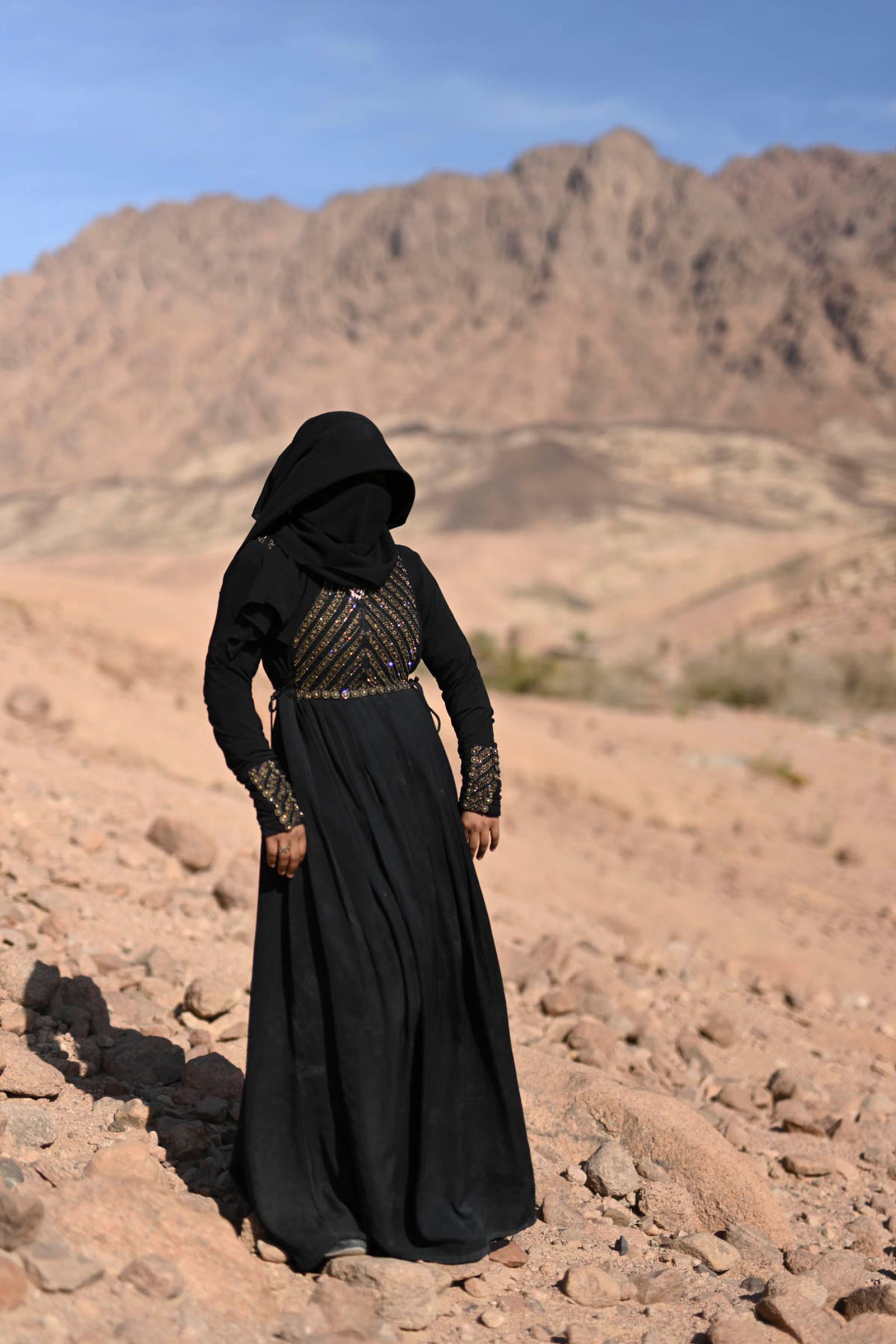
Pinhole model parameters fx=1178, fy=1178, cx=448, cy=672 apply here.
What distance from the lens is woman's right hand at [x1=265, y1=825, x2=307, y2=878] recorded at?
2320 mm

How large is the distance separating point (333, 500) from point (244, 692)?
1.42 ft

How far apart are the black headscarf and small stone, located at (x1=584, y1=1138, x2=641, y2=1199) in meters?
1.67

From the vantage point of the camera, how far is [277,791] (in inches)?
92.3

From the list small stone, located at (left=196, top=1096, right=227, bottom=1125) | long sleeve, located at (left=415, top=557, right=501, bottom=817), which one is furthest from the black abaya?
small stone, located at (left=196, top=1096, right=227, bottom=1125)

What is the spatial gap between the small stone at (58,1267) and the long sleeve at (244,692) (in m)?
0.81

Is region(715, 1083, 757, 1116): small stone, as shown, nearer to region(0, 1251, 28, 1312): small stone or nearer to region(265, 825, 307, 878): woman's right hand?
region(265, 825, 307, 878): woman's right hand

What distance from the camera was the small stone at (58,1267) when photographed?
1.97 meters

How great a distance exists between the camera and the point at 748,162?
12756 centimetres

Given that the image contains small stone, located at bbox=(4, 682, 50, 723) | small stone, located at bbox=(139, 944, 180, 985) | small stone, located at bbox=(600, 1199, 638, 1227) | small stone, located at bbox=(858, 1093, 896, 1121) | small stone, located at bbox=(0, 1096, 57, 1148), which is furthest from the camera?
small stone, located at bbox=(4, 682, 50, 723)

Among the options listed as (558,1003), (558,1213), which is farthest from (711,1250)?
(558,1003)

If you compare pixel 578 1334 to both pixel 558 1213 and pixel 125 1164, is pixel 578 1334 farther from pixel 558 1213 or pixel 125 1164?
pixel 125 1164

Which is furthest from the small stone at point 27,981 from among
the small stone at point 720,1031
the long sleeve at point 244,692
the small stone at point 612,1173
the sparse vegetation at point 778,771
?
the sparse vegetation at point 778,771

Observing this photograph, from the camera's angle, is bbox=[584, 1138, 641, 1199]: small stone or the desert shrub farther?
the desert shrub

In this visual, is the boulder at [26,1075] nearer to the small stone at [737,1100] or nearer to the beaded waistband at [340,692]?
the beaded waistband at [340,692]
